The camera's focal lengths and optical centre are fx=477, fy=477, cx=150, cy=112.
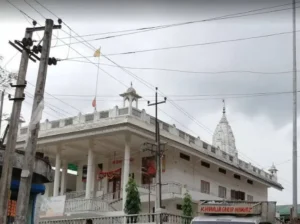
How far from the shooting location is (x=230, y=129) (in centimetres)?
5234

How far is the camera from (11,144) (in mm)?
13547

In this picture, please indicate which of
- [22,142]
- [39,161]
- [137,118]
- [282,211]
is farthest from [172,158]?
[39,161]

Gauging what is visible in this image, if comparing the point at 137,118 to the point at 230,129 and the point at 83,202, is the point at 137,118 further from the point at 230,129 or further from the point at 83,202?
the point at 230,129

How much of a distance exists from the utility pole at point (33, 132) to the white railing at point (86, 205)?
1691cm

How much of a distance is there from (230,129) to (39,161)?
37313 millimetres

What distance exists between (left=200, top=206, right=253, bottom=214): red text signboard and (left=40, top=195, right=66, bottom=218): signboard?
1573 cm

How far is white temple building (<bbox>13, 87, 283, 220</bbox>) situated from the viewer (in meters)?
29.7

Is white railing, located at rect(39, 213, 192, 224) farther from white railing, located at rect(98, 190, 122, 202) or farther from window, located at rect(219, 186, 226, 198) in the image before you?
window, located at rect(219, 186, 226, 198)

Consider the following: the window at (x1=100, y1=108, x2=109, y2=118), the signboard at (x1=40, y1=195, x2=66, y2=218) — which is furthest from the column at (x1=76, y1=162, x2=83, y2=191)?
the window at (x1=100, y1=108, x2=109, y2=118)

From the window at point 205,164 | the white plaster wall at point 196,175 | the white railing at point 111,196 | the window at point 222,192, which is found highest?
the window at point 205,164

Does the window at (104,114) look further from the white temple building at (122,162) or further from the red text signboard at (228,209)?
the red text signboard at (228,209)

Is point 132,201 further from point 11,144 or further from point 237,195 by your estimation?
point 237,195

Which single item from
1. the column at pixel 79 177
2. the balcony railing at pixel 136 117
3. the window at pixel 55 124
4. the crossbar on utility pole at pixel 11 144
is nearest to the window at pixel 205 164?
the balcony railing at pixel 136 117

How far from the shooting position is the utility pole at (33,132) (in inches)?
494
